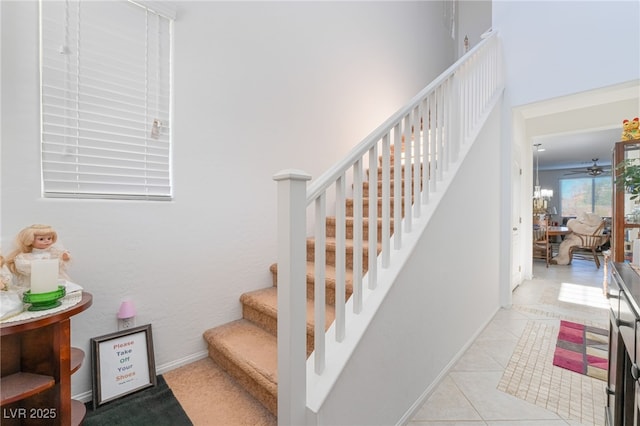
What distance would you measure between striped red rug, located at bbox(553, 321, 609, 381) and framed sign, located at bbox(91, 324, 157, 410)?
284 cm

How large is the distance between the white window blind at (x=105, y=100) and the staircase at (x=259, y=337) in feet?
3.18

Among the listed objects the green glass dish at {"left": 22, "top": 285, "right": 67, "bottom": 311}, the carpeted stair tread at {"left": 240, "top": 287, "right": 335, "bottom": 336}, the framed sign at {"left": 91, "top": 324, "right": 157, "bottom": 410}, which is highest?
the green glass dish at {"left": 22, "top": 285, "right": 67, "bottom": 311}

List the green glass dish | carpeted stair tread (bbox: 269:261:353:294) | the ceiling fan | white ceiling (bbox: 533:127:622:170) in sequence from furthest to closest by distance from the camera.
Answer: the ceiling fan
white ceiling (bbox: 533:127:622:170)
carpeted stair tread (bbox: 269:261:353:294)
the green glass dish

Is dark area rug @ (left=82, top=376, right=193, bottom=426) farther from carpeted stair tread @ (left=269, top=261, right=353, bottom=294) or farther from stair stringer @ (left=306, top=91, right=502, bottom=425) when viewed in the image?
carpeted stair tread @ (left=269, top=261, right=353, bottom=294)

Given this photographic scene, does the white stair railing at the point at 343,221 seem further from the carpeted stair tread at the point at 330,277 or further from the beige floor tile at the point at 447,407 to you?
the beige floor tile at the point at 447,407

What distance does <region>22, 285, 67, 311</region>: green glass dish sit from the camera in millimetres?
1213

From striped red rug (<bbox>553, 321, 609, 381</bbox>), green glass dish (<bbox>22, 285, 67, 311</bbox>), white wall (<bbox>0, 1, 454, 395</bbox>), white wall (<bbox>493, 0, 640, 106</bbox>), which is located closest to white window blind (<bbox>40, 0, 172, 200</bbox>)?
white wall (<bbox>0, 1, 454, 395</bbox>)

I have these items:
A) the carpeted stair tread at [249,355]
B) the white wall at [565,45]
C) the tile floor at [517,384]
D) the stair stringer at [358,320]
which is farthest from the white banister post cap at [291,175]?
the white wall at [565,45]

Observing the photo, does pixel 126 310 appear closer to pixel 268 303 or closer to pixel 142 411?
pixel 142 411

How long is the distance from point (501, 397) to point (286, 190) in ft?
6.19

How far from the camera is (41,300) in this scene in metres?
1.22

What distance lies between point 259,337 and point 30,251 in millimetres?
1273

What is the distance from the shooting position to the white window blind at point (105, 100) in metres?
1.54

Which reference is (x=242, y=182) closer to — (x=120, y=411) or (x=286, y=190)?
(x=286, y=190)
